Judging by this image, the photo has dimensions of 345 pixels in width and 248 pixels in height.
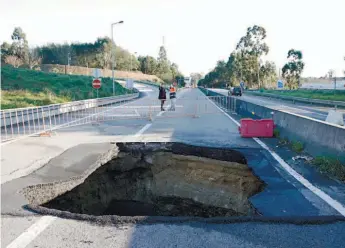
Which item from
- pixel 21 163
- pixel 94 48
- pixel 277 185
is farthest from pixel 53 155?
pixel 94 48

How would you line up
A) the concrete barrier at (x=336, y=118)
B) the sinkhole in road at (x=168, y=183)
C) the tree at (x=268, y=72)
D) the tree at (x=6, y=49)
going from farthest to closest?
the tree at (x=268, y=72), the tree at (x=6, y=49), the concrete barrier at (x=336, y=118), the sinkhole in road at (x=168, y=183)

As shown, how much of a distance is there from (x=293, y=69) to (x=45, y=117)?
6186cm

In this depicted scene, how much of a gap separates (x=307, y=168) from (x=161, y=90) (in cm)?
1697

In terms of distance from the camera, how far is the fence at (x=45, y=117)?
13062 millimetres

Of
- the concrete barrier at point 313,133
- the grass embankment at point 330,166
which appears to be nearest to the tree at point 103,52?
the concrete barrier at point 313,133

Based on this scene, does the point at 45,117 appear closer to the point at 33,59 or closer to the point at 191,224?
the point at 191,224

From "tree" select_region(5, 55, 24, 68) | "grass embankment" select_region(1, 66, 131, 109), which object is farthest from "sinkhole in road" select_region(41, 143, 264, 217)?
"tree" select_region(5, 55, 24, 68)

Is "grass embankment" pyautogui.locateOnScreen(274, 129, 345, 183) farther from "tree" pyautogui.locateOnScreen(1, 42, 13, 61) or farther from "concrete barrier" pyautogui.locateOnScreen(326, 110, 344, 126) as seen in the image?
"tree" pyautogui.locateOnScreen(1, 42, 13, 61)

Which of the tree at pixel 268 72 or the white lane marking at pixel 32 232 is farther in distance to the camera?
the tree at pixel 268 72

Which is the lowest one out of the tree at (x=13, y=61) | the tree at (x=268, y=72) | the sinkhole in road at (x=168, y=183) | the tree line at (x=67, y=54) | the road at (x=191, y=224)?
the sinkhole in road at (x=168, y=183)

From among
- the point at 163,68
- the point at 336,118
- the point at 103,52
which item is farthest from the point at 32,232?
the point at 163,68

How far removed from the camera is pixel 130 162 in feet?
29.9

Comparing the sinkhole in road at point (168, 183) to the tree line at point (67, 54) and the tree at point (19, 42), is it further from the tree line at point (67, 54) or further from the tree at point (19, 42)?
the tree at point (19, 42)

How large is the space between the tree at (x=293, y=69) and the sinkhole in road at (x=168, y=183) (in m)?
65.6
